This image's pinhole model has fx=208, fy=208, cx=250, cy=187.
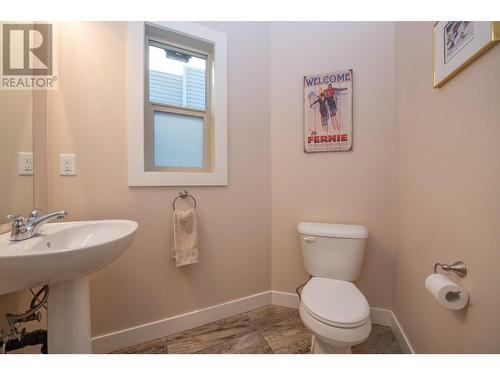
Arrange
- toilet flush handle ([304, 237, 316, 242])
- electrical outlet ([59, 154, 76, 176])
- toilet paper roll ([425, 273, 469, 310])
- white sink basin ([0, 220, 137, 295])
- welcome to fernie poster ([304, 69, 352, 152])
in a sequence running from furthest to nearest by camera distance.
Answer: welcome to fernie poster ([304, 69, 352, 152])
toilet flush handle ([304, 237, 316, 242])
electrical outlet ([59, 154, 76, 176])
toilet paper roll ([425, 273, 469, 310])
white sink basin ([0, 220, 137, 295])

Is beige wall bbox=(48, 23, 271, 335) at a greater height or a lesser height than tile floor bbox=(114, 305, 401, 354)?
greater

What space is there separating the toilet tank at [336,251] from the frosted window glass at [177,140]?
0.94 meters

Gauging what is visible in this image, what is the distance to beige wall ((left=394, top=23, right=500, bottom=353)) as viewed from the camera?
2.08 feet

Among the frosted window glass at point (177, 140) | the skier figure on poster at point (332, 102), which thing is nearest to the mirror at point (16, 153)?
the frosted window glass at point (177, 140)

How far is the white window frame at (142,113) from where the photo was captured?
3.90 feet

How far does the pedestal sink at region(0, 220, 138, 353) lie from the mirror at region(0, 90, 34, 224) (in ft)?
0.54

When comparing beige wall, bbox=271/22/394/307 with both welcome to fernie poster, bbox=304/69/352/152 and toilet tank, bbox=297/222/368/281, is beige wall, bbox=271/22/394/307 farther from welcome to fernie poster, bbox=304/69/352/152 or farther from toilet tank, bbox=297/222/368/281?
toilet tank, bbox=297/222/368/281

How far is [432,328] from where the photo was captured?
3.03 feet

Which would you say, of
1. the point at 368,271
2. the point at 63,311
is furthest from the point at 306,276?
the point at 63,311

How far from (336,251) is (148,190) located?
3.93 ft

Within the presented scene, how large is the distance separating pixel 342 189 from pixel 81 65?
5.59ft

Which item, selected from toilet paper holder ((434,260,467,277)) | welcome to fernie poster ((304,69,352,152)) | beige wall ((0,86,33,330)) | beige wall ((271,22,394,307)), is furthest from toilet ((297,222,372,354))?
beige wall ((0,86,33,330))

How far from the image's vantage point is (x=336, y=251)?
4.17ft

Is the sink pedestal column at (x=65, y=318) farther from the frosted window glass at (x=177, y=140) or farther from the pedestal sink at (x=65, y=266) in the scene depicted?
the frosted window glass at (x=177, y=140)
